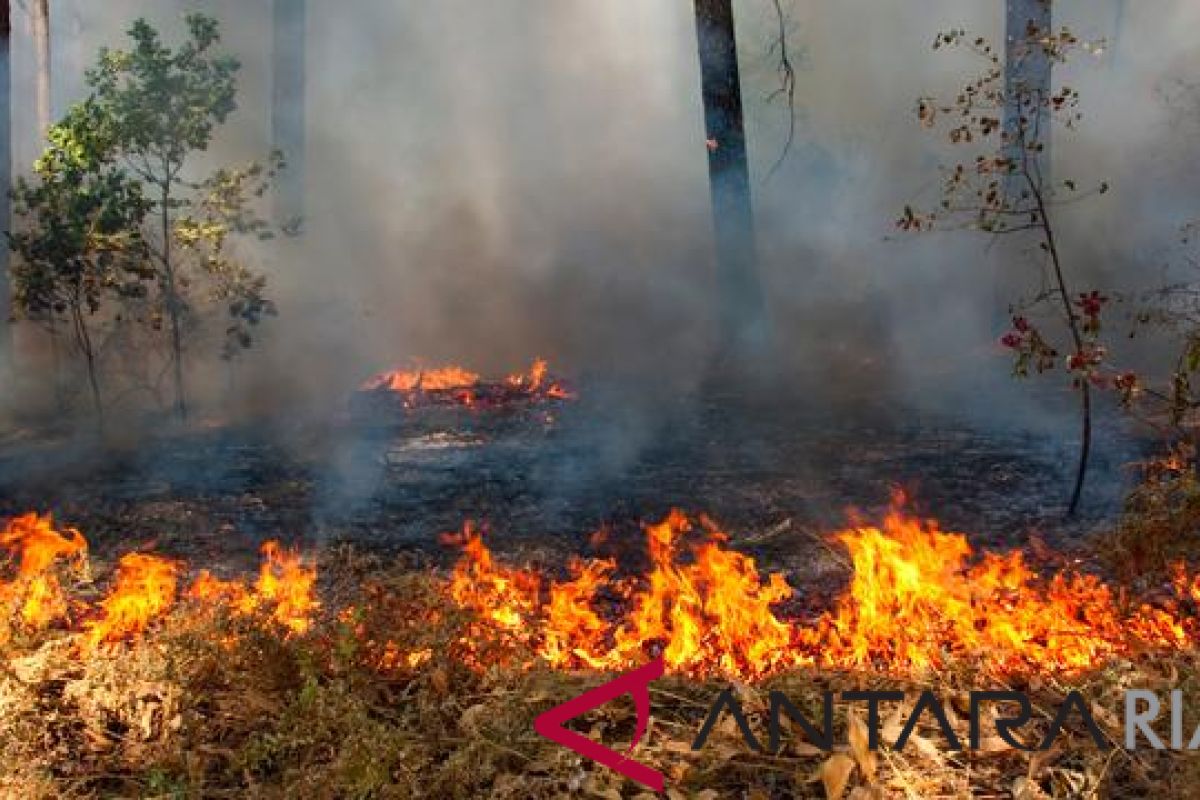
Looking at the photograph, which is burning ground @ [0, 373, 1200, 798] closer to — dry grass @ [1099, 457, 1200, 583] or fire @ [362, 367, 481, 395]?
dry grass @ [1099, 457, 1200, 583]

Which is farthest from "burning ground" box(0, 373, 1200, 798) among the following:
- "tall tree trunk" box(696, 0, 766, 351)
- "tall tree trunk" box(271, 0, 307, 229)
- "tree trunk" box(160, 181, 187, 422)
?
"tall tree trunk" box(271, 0, 307, 229)

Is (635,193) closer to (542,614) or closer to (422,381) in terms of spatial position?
(422,381)

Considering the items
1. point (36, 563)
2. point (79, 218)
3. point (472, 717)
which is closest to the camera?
point (472, 717)

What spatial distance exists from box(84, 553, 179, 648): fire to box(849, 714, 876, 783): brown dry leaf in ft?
11.5

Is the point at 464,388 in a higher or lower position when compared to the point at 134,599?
higher

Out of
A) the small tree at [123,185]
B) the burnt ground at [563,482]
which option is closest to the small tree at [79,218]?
the small tree at [123,185]

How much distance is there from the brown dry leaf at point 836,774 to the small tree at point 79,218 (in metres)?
9.63

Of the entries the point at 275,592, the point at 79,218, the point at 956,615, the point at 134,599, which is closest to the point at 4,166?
the point at 79,218

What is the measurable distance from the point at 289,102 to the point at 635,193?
6.45m

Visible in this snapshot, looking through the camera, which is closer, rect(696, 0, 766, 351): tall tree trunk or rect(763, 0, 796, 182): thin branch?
rect(763, 0, 796, 182): thin branch

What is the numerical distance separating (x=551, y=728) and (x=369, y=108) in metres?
18.9

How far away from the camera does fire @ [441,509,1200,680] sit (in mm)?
4898

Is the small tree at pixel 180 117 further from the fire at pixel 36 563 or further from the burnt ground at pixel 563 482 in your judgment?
the fire at pixel 36 563

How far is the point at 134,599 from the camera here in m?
5.80
